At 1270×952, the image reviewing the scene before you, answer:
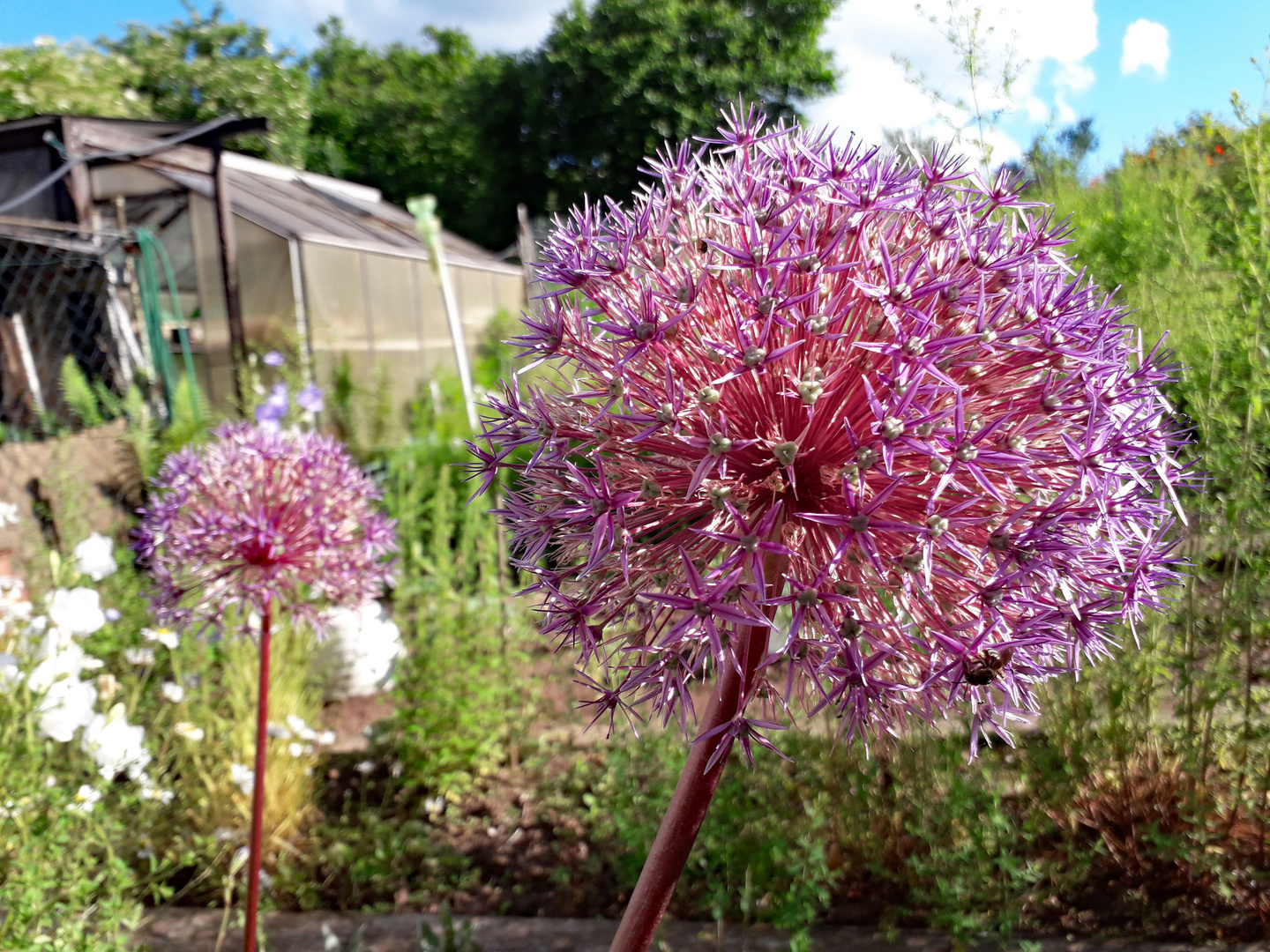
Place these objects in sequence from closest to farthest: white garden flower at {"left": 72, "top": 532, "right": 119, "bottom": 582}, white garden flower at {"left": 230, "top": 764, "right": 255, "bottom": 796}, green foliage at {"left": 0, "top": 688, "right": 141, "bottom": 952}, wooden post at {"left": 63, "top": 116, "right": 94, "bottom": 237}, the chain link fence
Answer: green foliage at {"left": 0, "top": 688, "right": 141, "bottom": 952} → white garden flower at {"left": 72, "top": 532, "right": 119, "bottom": 582} → white garden flower at {"left": 230, "top": 764, "right": 255, "bottom": 796} → wooden post at {"left": 63, "top": 116, "right": 94, "bottom": 237} → the chain link fence

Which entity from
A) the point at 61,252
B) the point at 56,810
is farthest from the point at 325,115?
the point at 56,810

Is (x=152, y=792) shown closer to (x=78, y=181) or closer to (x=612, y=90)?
(x=78, y=181)

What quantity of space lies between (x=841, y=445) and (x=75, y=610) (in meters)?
2.27

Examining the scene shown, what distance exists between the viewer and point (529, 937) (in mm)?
2686

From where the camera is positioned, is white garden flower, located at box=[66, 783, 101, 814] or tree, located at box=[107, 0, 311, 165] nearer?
white garden flower, located at box=[66, 783, 101, 814]

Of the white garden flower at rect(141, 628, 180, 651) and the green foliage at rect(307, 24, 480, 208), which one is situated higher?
the green foliage at rect(307, 24, 480, 208)

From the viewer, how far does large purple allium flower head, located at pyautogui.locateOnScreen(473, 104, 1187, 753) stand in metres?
1.05

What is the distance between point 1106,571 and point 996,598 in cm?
23

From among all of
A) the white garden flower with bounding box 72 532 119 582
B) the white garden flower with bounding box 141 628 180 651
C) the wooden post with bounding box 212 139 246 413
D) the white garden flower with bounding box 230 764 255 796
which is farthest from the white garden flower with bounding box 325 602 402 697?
the wooden post with bounding box 212 139 246 413

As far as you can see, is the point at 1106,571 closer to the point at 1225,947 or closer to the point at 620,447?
the point at 620,447

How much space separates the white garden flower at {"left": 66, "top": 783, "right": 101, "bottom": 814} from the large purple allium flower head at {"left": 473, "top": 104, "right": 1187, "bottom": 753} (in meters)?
1.80

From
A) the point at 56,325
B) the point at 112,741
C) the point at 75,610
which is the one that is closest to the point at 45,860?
the point at 112,741

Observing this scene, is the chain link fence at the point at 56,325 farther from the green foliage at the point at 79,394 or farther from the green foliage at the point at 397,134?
the green foliage at the point at 397,134

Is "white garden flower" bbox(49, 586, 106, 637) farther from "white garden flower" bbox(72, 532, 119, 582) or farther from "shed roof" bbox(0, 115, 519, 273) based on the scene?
"shed roof" bbox(0, 115, 519, 273)
